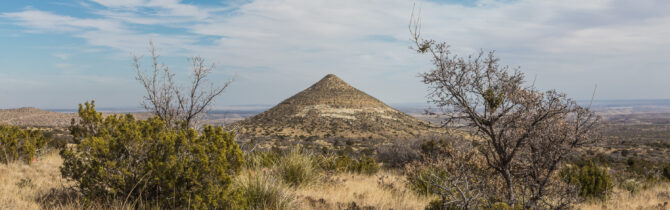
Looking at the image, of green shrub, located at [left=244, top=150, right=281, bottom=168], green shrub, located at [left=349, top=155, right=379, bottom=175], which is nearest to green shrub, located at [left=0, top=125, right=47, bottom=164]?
green shrub, located at [left=244, top=150, right=281, bottom=168]

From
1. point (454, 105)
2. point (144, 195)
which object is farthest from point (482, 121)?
point (144, 195)

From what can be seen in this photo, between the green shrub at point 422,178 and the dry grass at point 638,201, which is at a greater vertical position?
the green shrub at point 422,178

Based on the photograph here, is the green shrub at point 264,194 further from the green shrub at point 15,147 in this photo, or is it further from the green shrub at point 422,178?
the green shrub at point 15,147

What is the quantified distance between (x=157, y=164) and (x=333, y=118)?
5224cm

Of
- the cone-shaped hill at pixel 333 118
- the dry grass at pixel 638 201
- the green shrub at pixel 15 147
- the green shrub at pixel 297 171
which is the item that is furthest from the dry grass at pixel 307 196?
the cone-shaped hill at pixel 333 118

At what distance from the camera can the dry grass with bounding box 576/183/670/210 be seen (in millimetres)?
9016

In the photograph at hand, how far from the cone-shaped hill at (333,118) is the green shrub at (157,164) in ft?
134

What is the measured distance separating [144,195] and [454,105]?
4897 millimetres

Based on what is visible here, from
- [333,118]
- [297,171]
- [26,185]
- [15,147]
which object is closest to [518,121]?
[297,171]

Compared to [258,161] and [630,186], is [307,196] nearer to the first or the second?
[258,161]

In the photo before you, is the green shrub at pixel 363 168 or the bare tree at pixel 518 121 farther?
the green shrub at pixel 363 168

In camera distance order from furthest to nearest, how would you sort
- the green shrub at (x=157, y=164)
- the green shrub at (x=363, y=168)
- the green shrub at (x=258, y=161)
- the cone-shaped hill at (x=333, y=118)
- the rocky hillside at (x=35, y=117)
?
the rocky hillside at (x=35, y=117) → the cone-shaped hill at (x=333, y=118) → the green shrub at (x=363, y=168) → the green shrub at (x=258, y=161) → the green shrub at (x=157, y=164)

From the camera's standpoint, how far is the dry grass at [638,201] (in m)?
9.02

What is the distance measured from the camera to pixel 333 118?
57.3 meters
